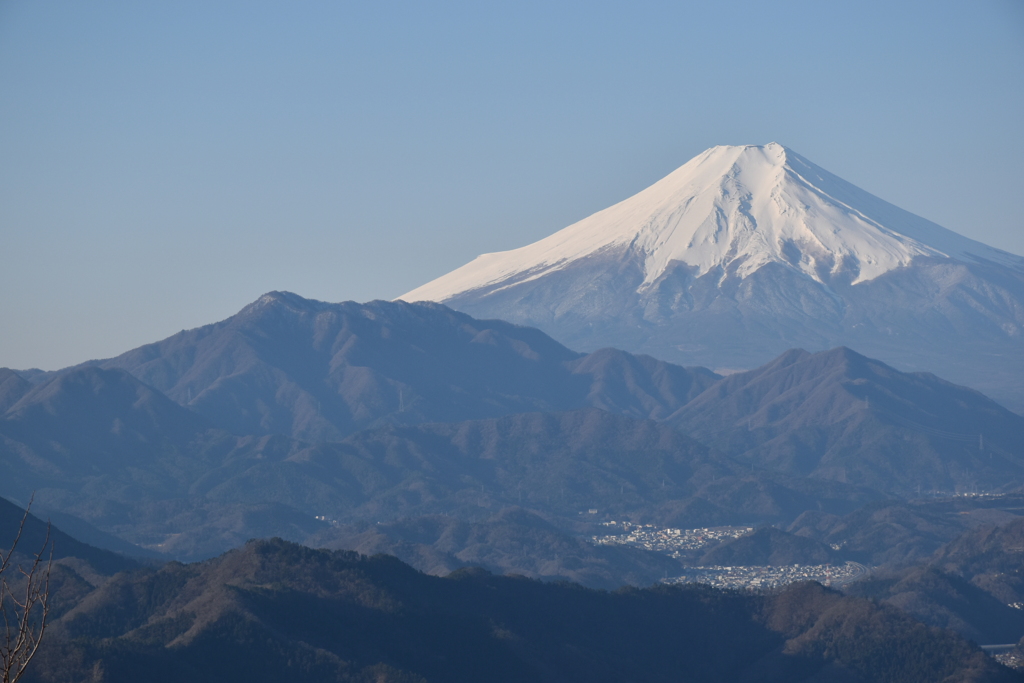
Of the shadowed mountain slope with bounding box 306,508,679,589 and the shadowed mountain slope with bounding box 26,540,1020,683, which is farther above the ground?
the shadowed mountain slope with bounding box 26,540,1020,683

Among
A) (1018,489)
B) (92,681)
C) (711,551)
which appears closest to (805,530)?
(711,551)

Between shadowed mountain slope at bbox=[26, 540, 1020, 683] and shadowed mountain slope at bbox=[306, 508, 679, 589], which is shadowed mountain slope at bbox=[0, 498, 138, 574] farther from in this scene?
shadowed mountain slope at bbox=[306, 508, 679, 589]

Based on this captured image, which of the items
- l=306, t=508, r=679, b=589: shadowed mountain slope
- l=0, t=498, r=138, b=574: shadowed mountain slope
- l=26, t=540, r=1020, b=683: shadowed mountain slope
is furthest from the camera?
l=306, t=508, r=679, b=589: shadowed mountain slope

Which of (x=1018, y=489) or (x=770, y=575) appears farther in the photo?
(x=1018, y=489)

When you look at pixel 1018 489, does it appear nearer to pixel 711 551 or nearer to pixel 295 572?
pixel 711 551

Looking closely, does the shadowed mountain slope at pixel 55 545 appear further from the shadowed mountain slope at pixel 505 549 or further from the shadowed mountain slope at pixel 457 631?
the shadowed mountain slope at pixel 505 549

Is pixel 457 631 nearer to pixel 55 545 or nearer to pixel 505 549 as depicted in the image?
pixel 55 545

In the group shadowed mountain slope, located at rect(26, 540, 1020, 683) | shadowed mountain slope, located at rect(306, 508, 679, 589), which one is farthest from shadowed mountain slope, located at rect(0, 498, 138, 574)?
shadowed mountain slope, located at rect(306, 508, 679, 589)

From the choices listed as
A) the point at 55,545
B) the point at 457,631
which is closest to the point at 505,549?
the point at 55,545
